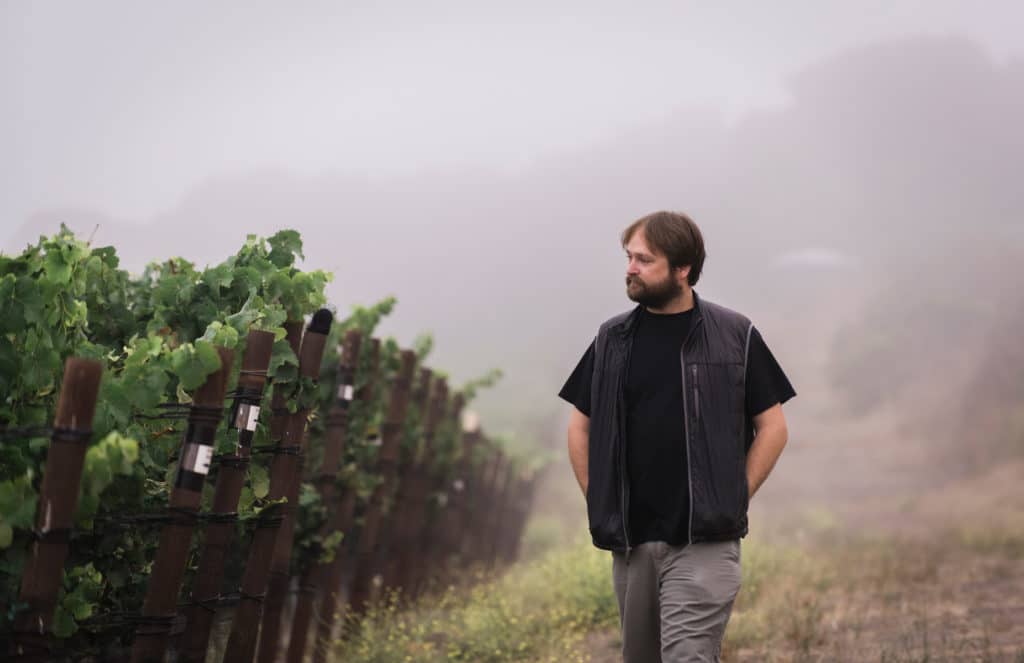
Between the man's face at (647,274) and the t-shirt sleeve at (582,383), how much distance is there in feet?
1.12

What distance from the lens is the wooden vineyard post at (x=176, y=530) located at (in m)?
4.43

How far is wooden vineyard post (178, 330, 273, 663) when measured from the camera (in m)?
5.00

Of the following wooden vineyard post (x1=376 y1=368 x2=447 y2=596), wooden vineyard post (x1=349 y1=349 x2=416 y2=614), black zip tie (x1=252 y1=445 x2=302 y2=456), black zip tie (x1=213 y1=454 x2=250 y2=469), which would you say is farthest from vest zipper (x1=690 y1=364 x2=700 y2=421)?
wooden vineyard post (x1=376 y1=368 x2=447 y2=596)

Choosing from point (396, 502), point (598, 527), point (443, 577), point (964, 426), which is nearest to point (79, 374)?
point (598, 527)

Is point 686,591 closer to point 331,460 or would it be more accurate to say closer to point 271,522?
point 271,522

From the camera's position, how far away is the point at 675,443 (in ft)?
14.0

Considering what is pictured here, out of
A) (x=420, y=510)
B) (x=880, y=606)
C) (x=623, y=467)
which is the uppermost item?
(x=420, y=510)

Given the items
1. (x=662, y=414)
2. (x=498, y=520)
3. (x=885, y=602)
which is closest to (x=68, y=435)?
(x=662, y=414)

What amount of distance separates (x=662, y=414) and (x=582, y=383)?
0.48 meters

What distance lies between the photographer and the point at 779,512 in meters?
31.2

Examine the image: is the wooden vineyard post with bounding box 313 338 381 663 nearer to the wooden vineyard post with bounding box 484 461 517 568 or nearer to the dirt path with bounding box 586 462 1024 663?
the dirt path with bounding box 586 462 1024 663

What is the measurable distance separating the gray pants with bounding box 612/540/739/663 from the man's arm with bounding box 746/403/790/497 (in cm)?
26

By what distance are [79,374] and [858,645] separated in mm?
5534

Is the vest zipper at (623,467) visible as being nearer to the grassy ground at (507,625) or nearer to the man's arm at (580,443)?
the man's arm at (580,443)
